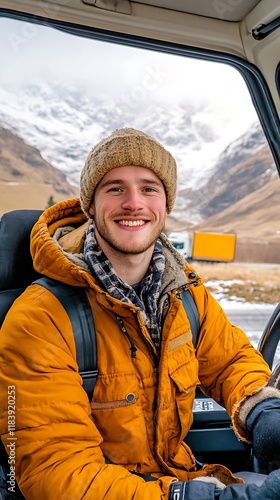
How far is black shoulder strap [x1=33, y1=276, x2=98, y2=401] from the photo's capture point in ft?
4.42

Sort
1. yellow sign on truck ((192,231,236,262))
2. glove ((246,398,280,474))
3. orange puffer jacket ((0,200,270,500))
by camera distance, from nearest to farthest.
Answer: orange puffer jacket ((0,200,270,500)), glove ((246,398,280,474)), yellow sign on truck ((192,231,236,262))

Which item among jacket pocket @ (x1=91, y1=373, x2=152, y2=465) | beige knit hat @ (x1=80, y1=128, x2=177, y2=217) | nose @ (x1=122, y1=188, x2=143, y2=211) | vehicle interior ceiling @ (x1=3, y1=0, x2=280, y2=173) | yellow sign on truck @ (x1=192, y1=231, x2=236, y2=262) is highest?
vehicle interior ceiling @ (x1=3, y1=0, x2=280, y2=173)

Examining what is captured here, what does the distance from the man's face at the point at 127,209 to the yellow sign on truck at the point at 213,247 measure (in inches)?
88.1

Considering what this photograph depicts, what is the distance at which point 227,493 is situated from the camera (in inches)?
43.9

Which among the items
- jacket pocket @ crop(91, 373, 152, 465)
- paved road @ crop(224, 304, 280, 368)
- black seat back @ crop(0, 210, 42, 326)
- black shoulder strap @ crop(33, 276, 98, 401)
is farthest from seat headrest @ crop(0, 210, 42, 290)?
paved road @ crop(224, 304, 280, 368)

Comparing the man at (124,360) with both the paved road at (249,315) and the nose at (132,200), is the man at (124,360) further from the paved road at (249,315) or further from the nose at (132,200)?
the paved road at (249,315)

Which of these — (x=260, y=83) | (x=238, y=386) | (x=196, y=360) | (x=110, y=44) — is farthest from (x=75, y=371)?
(x=260, y=83)

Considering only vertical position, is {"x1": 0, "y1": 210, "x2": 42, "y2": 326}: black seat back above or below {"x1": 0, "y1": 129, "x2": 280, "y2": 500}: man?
above

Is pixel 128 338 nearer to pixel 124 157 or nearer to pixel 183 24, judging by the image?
pixel 124 157

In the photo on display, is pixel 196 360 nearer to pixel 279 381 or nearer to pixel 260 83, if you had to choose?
pixel 279 381

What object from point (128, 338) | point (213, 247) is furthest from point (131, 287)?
point (213, 247)

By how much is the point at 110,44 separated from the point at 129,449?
1423 millimetres

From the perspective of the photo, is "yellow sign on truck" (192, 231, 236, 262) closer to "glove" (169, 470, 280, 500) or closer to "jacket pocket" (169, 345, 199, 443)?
"jacket pocket" (169, 345, 199, 443)

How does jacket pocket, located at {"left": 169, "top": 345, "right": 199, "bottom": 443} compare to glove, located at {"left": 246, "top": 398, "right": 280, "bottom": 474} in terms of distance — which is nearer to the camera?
glove, located at {"left": 246, "top": 398, "right": 280, "bottom": 474}
